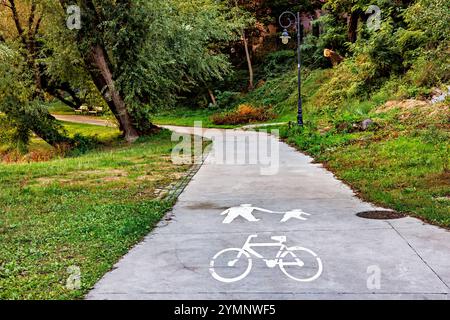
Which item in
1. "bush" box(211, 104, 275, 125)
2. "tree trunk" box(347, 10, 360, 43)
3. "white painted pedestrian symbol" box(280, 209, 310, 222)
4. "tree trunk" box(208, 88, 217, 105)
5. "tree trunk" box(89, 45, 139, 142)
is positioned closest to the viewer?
"white painted pedestrian symbol" box(280, 209, 310, 222)

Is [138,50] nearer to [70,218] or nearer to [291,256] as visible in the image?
[70,218]

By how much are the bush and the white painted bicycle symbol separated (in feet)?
93.7

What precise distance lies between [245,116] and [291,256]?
98.2 ft

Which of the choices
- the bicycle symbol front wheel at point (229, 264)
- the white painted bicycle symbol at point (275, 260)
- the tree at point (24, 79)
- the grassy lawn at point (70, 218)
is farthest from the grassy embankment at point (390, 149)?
the tree at point (24, 79)

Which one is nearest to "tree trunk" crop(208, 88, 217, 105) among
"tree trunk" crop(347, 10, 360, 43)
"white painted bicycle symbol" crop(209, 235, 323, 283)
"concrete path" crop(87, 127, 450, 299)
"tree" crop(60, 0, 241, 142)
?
"tree trunk" crop(347, 10, 360, 43)

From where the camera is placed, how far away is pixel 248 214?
888cm

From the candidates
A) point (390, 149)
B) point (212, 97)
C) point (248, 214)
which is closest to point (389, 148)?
point (390, 149)

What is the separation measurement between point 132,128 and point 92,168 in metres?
10.6

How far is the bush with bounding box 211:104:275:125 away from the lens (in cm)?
3543

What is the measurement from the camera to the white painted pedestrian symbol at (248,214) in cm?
850

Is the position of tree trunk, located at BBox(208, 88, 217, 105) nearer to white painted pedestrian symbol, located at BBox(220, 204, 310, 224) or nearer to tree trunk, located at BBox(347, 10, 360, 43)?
tree trunk, located at BBox(347, 10, 360, 43)

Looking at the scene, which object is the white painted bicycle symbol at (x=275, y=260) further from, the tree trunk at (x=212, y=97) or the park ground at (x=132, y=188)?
the tree trunk at (x=212, y=97)

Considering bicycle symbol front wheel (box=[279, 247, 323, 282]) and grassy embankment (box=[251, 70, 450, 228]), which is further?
grassy embankment (box=[251, 70, 450, 228])

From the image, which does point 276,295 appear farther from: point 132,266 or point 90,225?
point 90,225
